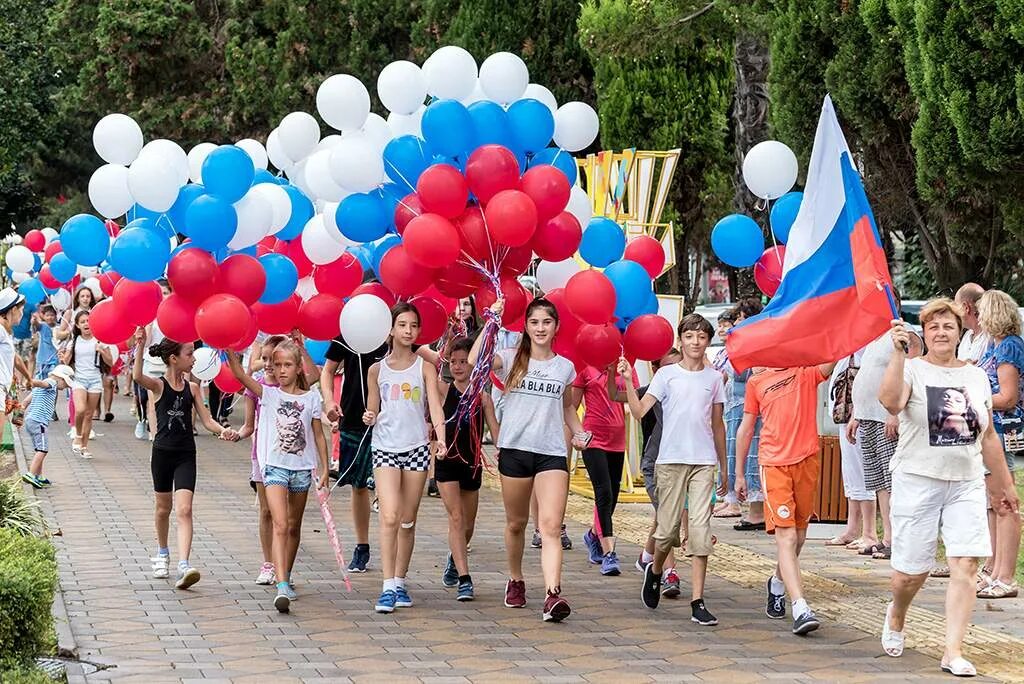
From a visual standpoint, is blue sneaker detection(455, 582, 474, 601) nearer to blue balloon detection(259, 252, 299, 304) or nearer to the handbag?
blue balloon detection(259, 252, 299, 304)

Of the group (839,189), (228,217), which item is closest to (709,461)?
(839,189)

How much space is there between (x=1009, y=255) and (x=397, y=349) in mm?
12723

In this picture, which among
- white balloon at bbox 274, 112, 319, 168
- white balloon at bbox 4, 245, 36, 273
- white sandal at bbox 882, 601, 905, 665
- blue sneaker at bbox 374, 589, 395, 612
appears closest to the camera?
white sandal at bbox 882, 601, 905, 665

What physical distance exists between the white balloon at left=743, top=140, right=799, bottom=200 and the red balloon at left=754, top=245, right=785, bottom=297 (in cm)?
36

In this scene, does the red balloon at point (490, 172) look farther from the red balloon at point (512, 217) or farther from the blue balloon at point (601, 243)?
the blue balloon at point (601, 243)

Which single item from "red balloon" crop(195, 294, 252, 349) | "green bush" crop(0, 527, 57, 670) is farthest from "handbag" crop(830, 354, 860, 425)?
"green bush" crop(0, 527, 57, 670)

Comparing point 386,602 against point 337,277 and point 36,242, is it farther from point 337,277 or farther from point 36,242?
point 36,242

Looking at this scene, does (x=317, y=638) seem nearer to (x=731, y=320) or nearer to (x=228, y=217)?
(x=228, y=217)

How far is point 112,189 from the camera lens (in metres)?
9.09

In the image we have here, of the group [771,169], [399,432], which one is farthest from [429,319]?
[771,169]

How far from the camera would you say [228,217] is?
8484mm

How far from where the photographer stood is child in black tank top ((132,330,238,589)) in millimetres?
9883

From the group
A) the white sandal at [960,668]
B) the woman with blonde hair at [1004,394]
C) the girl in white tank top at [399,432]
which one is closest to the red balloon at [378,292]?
the girl in white tank top at [399,432]

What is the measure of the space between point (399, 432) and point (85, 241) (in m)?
2.10
